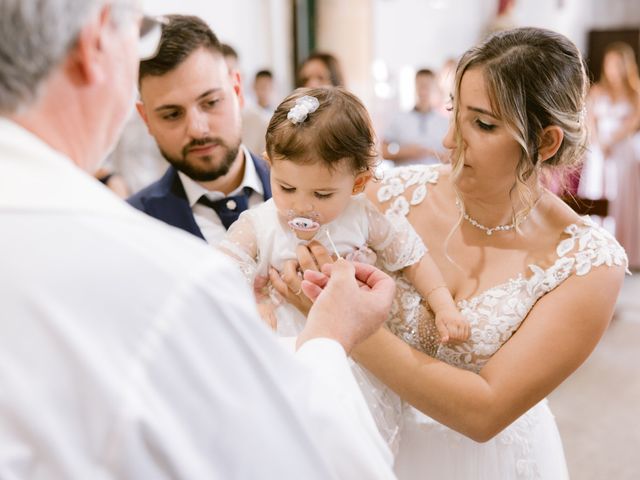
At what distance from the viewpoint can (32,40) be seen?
2.56 ft

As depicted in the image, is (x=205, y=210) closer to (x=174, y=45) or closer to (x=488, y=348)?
(x=174, y=45)

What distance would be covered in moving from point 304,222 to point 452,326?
1.39 feet

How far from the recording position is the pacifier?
1573 mm

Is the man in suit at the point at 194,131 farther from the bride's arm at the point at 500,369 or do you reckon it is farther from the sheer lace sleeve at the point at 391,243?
the bride's arm at the point at 500,369

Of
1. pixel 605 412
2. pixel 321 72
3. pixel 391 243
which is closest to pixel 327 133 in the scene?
pixel 391 243

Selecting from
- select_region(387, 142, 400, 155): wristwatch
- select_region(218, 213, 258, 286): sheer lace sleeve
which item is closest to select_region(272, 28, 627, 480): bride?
select_region(218, 213, 258, 286): sheer lace sleeve

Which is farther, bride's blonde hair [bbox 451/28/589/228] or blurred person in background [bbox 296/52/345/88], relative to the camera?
blurred person in background [bbox 296/52/345/88]

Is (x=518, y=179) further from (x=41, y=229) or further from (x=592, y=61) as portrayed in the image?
(x=592, y=61)

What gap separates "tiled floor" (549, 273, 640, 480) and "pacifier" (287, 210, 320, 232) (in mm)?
2462

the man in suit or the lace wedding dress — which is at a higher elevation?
the man in suit

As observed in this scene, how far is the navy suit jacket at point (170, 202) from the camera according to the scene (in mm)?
1930

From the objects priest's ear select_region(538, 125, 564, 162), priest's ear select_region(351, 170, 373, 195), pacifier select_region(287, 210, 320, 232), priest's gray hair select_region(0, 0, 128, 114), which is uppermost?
priest's gray hair select_region(0, 0, 128, 114)

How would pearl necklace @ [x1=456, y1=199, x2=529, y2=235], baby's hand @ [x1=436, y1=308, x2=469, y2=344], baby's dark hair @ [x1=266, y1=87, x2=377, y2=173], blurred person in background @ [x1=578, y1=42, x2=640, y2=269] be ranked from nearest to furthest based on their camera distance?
1. baby's dark hair @ [x1=266, y1=87, x2=377, y2=173]
2. baby's hand @ [x1=436, y1=308, x2=469, y2=344]
3. pearl necklace @ [x1=456, y1=199, x2=529, y2=235]
4. blurred person in background @ [x1=578, y1=42, x2=640, y2=269]

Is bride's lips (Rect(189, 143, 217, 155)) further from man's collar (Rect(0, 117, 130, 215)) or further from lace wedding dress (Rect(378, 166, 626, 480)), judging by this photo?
man's collar (Rect(0, 117, 130, 215))
